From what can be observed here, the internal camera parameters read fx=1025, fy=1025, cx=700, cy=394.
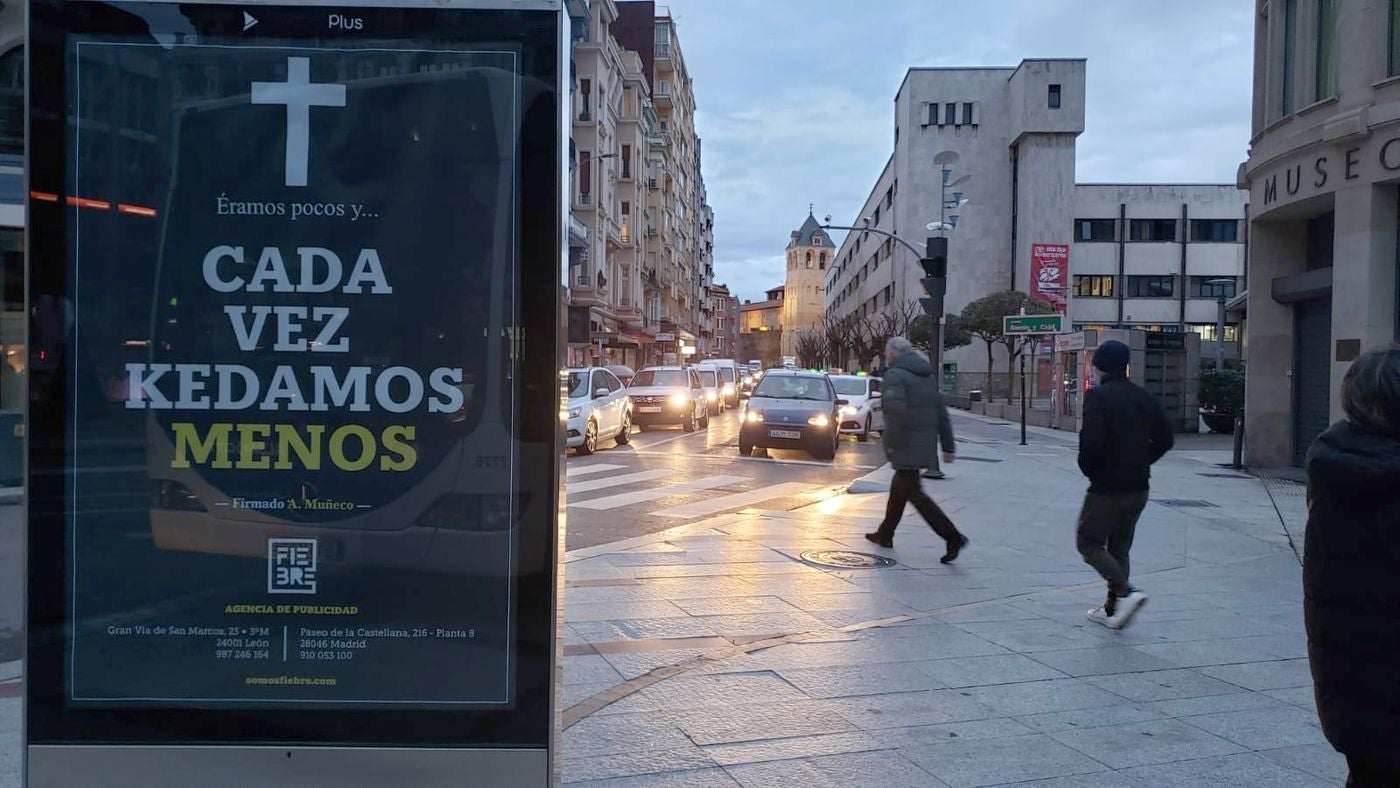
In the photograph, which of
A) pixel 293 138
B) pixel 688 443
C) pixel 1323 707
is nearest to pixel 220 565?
pixel 293 138

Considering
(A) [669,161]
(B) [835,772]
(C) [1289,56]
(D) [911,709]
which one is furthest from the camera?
(A) [669,161]

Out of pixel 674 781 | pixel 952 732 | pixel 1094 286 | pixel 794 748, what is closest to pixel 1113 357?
pixel 952 732

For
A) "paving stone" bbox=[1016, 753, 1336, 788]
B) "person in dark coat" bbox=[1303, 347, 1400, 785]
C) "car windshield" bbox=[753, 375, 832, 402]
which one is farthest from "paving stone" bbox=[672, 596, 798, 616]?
"car windshield" bbox=[753, 375, 832, 402]

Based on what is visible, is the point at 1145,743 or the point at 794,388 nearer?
the point at 1145,743

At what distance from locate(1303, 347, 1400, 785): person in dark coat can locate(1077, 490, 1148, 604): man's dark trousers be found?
3716mm

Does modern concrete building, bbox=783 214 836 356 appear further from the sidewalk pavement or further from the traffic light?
the sidewalk pavement

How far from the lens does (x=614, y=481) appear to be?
14.6 m

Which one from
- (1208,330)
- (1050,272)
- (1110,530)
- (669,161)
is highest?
(669,161)

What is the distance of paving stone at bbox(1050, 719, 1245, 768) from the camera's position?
4.35 m

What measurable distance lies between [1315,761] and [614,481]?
10.9m

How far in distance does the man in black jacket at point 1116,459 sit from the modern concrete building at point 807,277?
146 meters

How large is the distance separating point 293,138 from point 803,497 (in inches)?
434

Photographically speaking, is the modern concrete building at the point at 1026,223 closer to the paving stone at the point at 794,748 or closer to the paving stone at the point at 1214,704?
the paving stone at the point at 1214,704

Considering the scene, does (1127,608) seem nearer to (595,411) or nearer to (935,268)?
(935,268)
